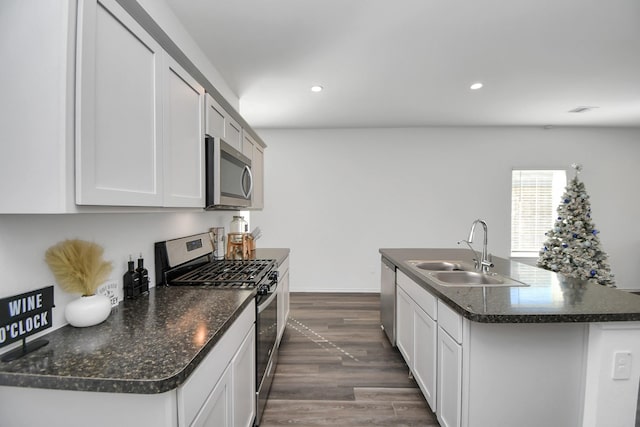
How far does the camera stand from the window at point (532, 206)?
4.60 m

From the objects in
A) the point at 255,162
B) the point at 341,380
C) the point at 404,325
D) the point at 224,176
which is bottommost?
the point at 341,380

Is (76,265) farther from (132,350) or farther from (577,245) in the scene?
(577,245)

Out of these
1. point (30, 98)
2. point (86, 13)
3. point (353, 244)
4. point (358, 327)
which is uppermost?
point (86, 13)

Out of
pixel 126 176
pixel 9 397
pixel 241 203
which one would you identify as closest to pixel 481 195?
pixel 241 203

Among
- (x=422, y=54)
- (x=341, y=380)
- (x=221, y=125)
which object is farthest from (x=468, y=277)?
(x=221, y=125)

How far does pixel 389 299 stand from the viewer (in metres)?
2.79

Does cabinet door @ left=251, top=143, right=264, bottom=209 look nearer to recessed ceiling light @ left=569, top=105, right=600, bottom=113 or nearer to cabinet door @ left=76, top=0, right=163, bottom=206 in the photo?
cabinet door @ left=76, top=0, right=163, bottom=206

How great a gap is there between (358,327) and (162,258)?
2.25 meters

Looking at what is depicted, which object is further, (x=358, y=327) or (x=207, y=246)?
(x=358, y=327)

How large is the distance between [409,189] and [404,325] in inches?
105

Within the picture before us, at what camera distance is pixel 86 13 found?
0.83m

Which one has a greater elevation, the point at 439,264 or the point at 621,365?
the point at 439,264

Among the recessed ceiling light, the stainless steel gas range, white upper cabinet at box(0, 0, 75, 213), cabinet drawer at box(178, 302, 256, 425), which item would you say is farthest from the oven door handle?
the recessed ceiling light

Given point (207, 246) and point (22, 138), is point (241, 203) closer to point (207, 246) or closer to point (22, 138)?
point (207, 246)
